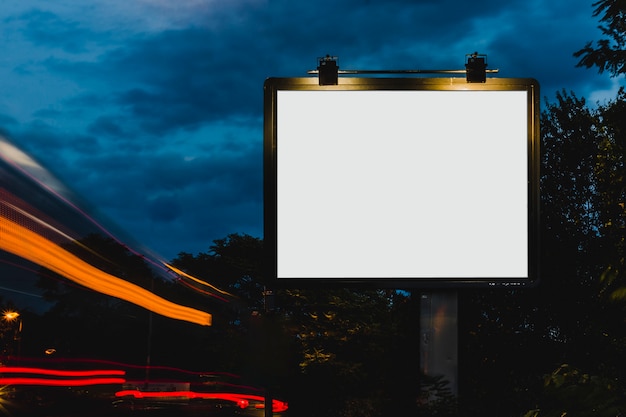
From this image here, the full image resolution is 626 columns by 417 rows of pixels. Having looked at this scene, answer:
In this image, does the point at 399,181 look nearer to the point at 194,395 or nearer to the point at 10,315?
the point at 10,315

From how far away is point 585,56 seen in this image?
6438mm

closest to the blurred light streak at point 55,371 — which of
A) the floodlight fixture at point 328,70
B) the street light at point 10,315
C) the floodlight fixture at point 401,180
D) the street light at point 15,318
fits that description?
the street light at point 15,318

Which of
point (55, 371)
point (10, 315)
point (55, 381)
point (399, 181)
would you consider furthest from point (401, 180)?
point (10, 315)

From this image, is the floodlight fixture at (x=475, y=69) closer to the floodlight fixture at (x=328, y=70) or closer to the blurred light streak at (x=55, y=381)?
the floodlight fixture at (x=328, y=70)

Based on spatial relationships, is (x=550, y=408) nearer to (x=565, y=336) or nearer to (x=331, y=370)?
(x=331, y=370)

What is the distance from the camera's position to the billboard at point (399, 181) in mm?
5188

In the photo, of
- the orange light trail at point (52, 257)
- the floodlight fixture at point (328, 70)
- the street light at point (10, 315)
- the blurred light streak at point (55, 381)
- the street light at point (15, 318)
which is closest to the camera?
the floodlight fixture at point (328, 70)

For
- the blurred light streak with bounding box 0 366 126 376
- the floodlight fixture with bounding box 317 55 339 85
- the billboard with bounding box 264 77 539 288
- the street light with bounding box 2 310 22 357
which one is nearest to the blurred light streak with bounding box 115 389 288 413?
the blurred light streak with bounding box 0 366 126 376

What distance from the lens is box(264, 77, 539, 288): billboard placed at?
5188 millimetres

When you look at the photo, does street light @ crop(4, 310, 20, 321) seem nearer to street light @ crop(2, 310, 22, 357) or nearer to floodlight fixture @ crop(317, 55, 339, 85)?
street light @ crop(2, 310, 22, 357)

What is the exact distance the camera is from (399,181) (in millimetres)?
5203

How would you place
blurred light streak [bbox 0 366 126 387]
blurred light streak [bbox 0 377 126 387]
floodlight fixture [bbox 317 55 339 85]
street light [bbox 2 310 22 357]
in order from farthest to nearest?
street light [bbox 2 310 22 357], blurred light streak [bbox 0 366 126 387], blurred light streak [bbox 0 377 126 387], floodlight fixture [bbox 317 55 339 85]

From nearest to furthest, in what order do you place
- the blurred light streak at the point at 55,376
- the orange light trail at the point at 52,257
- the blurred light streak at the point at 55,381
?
1. the orange light trail at the point at 52,257
2. the blurred light streak at the point at 55,381
3. the blurred light streak at the point at 55,376

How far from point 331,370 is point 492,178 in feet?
5.30
